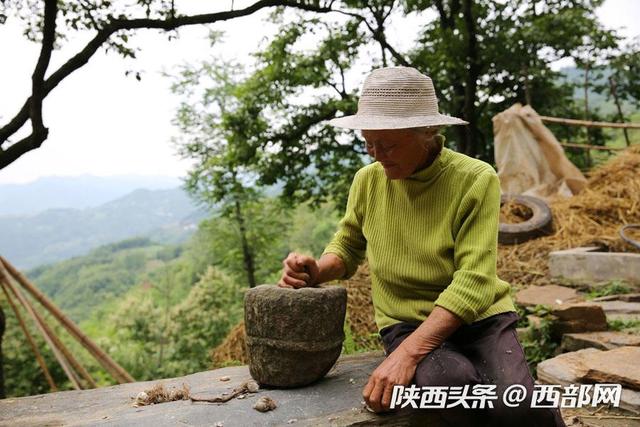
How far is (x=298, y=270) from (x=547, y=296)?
124 inches

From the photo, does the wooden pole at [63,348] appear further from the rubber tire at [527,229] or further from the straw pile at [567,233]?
the rubber tire at [527,229]

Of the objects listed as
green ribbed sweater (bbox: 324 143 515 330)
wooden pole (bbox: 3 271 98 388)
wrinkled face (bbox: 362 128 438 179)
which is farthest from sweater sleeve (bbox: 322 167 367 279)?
wooden pole (bbox: 3 271 98 388)

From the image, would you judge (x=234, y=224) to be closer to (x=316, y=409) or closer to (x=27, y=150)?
(x=27, y=150)

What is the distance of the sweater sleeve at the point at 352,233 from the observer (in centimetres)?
263

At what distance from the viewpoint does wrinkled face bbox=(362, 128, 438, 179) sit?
7.12 feet

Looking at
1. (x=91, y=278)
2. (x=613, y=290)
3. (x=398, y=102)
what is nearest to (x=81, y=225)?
(x=91, y=278)

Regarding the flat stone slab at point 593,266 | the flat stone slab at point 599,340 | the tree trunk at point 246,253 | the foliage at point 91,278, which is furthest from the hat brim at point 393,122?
the foliage at point 91,278

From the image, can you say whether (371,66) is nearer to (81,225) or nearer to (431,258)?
(431,258)

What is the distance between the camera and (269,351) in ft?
8.36

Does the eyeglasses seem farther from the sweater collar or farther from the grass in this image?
the grass

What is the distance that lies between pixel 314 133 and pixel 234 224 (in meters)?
9.24

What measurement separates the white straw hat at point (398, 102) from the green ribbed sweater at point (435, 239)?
241mm

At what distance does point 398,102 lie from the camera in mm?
2158

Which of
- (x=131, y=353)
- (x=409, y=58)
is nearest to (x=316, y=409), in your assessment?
(x=409, y=58)
